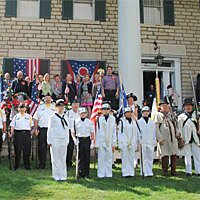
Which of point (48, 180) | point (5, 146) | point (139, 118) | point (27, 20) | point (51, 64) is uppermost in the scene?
point (27, 20)

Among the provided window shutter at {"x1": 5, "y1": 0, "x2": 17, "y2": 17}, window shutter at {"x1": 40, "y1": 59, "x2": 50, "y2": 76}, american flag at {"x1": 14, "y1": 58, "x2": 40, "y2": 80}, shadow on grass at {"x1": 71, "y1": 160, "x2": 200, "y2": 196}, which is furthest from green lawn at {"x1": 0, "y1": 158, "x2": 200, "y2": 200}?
window shutter at {"x1": 5, "y1": 0, "x2": 17, "y2": 17}

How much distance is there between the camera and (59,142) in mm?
9070

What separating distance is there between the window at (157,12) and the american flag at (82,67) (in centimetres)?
322

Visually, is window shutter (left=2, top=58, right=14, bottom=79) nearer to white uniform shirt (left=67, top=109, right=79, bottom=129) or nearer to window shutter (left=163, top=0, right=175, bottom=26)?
white uniform shirt (left=67, top=109, right=79, bottom=129)

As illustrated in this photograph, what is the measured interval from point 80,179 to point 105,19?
9859mm

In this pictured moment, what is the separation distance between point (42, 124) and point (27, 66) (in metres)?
6.06

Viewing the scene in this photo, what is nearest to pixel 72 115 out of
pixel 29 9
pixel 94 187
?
pixel 94 187

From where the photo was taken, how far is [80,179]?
8836mm

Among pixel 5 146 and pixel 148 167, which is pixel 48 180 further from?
pixel 5 146

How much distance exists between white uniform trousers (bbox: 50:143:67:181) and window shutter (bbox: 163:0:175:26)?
414 inches

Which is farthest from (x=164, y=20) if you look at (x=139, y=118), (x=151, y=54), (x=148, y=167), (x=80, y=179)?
(x=80, y=179)

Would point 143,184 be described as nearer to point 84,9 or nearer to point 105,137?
point 105,137

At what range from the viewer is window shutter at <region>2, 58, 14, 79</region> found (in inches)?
619

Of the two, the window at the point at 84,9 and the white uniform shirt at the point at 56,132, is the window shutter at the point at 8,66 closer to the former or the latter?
the window at the point at 84,9
